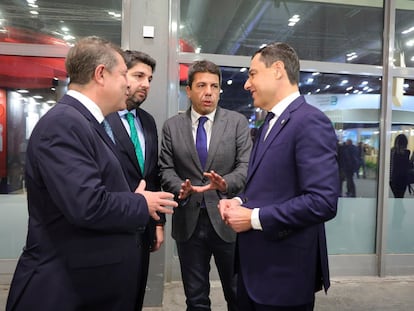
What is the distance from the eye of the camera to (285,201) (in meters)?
1.38

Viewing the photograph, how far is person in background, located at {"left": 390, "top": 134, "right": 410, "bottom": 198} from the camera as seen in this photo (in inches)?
151

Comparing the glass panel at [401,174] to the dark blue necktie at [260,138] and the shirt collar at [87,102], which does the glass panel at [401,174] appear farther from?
the shirt collar at [87,102]

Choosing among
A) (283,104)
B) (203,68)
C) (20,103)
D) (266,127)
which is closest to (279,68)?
(283,104)

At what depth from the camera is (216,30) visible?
352cm

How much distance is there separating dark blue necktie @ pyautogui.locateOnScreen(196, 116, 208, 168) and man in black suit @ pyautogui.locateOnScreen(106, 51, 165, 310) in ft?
0.83

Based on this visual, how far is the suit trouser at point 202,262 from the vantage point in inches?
80.1

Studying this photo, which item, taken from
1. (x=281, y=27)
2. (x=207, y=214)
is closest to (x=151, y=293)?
(x=207, y=214)

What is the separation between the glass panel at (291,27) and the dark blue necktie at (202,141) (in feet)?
4.99

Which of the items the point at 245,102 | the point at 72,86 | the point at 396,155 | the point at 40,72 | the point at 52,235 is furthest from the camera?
the point at 396,155

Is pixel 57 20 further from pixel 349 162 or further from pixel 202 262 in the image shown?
pixel 349 162

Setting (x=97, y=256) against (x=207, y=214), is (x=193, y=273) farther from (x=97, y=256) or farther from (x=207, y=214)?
(x=97, y=256)

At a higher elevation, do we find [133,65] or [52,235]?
[133,65]

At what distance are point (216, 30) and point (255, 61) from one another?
83.1 inches

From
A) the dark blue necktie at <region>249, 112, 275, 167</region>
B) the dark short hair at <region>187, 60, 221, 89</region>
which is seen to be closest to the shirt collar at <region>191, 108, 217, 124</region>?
the dark short hair at <region>187, 60, 221, 89</region>
